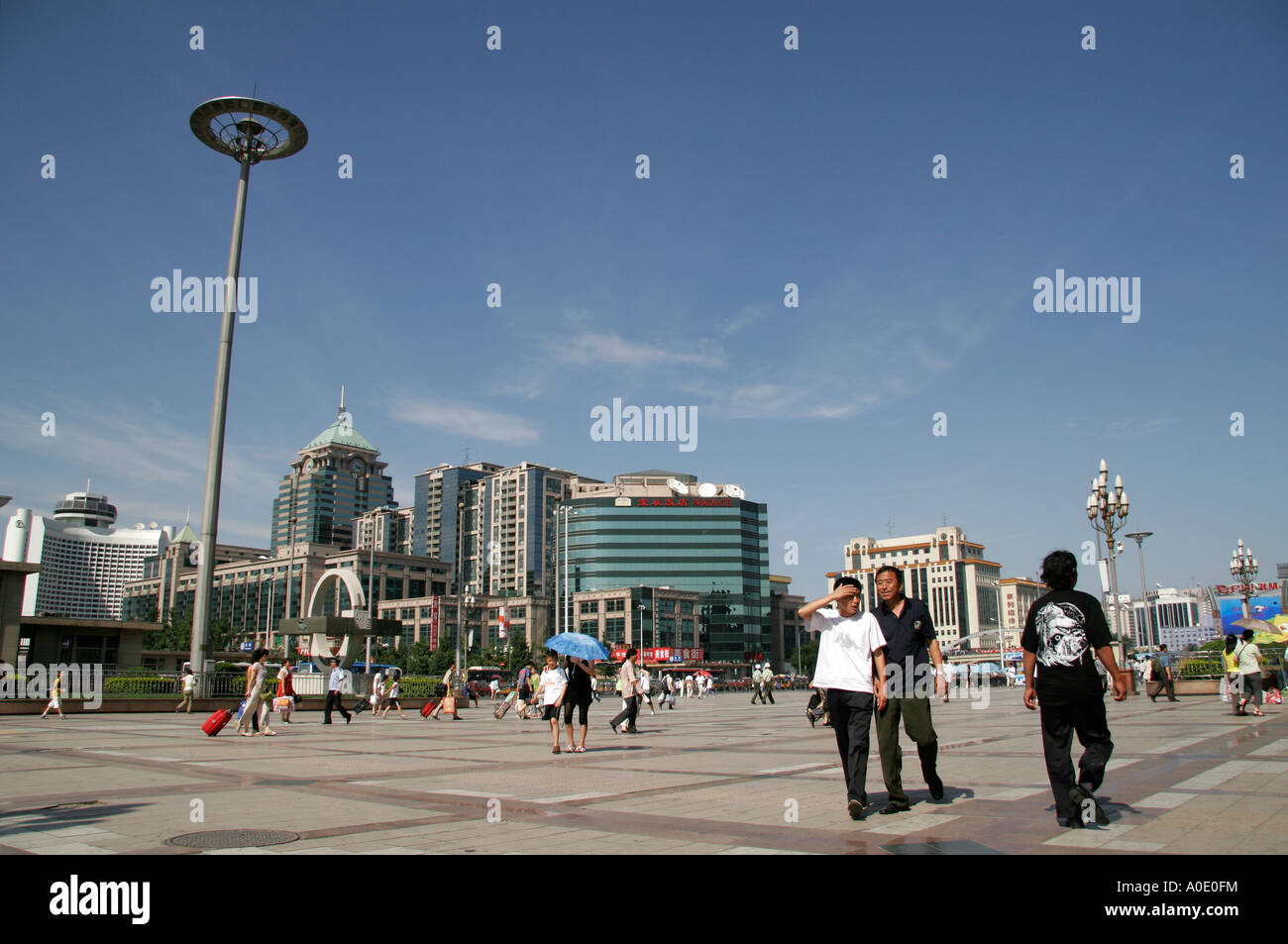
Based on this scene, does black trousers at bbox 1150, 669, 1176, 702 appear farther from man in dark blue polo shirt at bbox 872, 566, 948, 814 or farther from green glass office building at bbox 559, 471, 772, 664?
green glass office building at bbox 559, 471, 772, 664

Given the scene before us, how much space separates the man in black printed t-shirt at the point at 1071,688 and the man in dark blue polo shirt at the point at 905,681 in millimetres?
884

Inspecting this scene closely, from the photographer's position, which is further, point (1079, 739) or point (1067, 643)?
point (1067, 643)

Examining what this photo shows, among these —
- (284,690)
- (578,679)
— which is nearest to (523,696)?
(284,690)

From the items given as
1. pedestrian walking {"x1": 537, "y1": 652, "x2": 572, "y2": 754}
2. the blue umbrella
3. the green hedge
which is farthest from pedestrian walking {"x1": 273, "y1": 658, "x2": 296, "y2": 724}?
the blue umbrella

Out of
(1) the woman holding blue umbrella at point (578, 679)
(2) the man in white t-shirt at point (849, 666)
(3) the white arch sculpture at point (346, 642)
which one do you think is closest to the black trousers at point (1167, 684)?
(1) the woman holding blue umbrella at point (578, 679)

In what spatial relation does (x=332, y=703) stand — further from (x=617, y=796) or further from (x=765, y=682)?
(x=765, y=682)

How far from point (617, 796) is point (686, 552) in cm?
12132

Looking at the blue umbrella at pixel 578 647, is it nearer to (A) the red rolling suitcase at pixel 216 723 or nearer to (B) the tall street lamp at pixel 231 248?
(A) the red rolling suitcase at pixel 216 723

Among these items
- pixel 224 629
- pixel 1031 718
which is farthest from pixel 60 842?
pixel 224 629

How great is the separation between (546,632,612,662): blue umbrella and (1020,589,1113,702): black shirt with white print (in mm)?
8414

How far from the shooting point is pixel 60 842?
18.3 feet

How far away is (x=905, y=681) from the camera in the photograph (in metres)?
7.31
